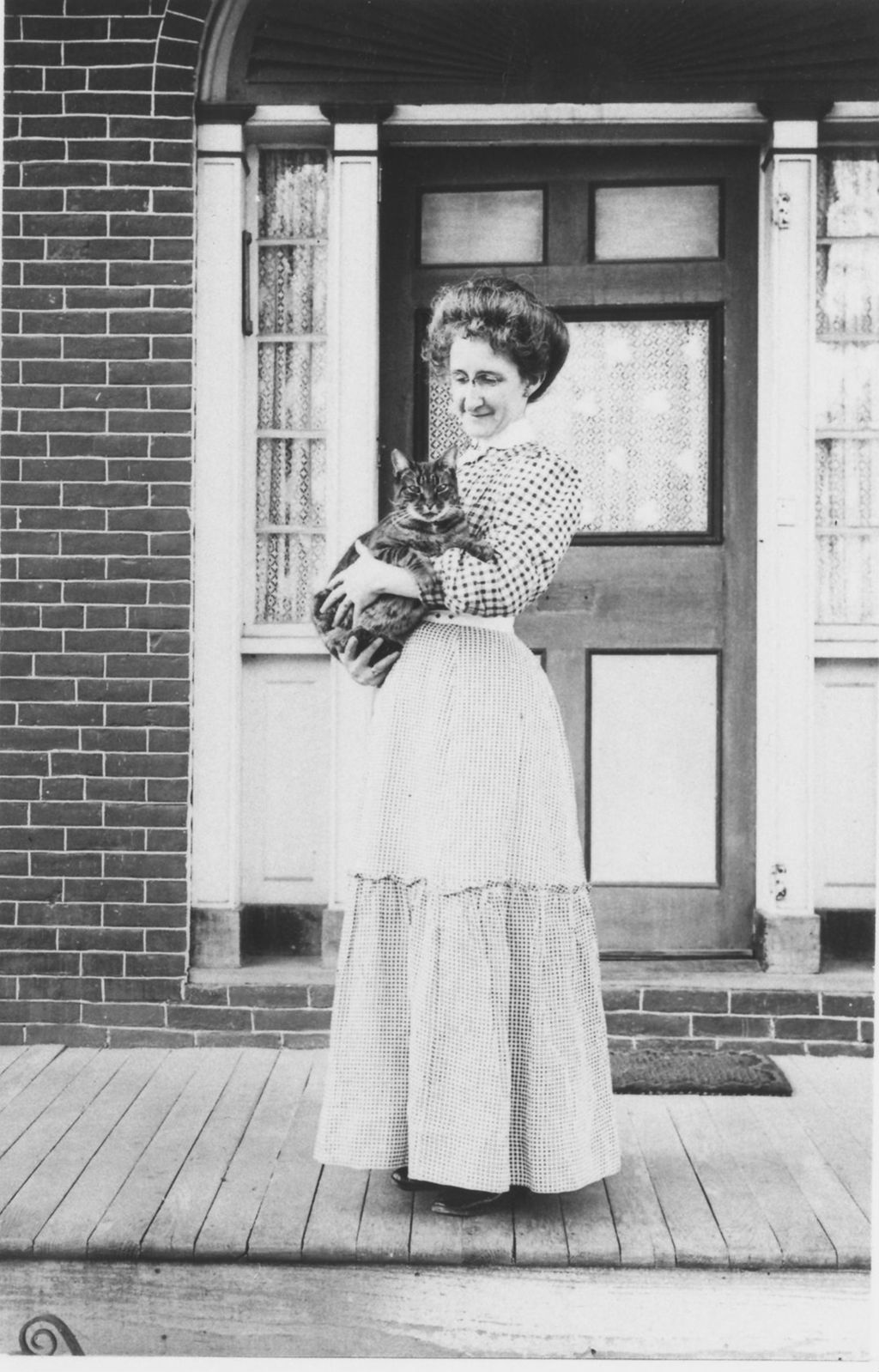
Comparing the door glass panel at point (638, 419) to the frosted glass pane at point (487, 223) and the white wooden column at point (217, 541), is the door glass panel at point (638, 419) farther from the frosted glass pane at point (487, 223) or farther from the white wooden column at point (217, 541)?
the white wooden column at point (217, 541)

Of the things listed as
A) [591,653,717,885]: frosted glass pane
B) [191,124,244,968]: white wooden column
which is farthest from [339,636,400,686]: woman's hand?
[591,653,717,885]: frosted glass pane

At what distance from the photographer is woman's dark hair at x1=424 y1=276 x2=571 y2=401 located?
9.23 feet

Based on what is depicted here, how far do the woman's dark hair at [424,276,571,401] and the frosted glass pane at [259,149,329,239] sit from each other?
5.12 feet

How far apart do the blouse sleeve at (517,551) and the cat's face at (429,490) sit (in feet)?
0.29

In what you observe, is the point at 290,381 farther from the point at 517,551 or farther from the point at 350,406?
the point at 517,551

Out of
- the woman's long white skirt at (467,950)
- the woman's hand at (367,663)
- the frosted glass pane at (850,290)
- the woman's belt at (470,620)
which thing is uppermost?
the frosted glass pane at (850,290)

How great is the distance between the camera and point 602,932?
437 cm

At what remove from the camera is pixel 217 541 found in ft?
13.7

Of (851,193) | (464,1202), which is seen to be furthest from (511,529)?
(851,193)

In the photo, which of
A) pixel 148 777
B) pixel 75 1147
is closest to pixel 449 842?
pixel 75 1147

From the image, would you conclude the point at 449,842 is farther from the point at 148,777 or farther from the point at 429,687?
the point at 148,777

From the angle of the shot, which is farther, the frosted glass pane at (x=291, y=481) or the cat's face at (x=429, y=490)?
the frosted glass pane at (x=291, y=481)

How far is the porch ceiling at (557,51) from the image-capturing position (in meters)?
4.00

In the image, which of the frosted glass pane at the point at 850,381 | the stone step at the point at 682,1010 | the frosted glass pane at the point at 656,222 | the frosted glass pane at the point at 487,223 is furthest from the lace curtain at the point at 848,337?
the stone step at the point at 682,1010
